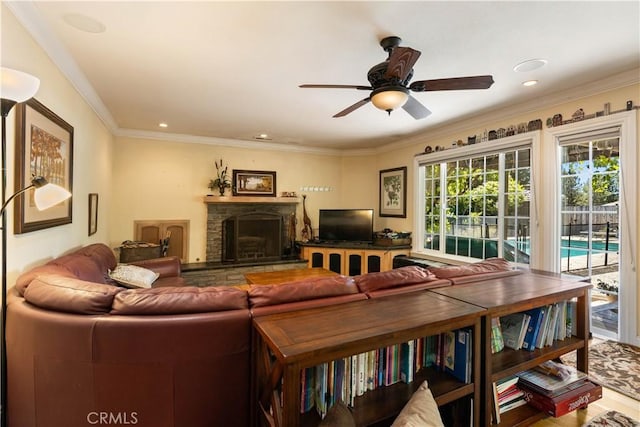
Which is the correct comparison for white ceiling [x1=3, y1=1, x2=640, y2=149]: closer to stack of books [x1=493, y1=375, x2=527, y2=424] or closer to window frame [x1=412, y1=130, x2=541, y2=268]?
window frame [x1=412, y1=130, x2=541, y2=268]

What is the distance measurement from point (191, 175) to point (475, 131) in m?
4.49

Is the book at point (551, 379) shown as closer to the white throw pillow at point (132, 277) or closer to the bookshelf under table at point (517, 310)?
the bookshelf under table at point (517, 310)

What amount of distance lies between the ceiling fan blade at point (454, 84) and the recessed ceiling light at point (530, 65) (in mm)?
767

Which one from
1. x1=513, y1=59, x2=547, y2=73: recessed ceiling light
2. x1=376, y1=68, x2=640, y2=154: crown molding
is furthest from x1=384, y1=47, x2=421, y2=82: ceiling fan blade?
x1=376, y1=68, x2=640, y2=154: crown molding

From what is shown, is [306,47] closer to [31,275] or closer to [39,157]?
[39,157]

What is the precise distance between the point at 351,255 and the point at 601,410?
3.64 metres

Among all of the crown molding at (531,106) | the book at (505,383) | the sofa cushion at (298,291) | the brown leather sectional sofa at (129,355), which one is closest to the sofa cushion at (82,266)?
the brown leather sectional sofa at (129,355)

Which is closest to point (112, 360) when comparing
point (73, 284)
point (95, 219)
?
point (73, 284)

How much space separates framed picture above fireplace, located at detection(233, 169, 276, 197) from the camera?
541cm

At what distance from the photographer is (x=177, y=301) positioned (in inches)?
57.7

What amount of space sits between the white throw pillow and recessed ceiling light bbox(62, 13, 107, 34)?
2.02 metres

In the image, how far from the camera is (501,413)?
1795mm

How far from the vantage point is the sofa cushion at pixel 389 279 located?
1.81 metres

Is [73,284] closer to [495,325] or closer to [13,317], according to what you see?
[13,317]
